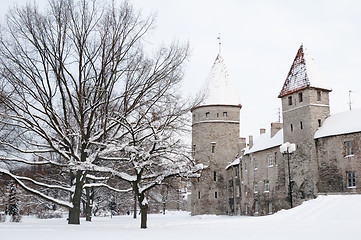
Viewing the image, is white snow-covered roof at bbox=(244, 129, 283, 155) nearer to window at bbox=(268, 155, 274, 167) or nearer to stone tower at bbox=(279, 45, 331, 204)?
window at bbox=(268, 155, 274, 167)

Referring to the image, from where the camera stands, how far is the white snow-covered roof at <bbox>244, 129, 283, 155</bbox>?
35.6m

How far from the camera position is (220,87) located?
47.2 m

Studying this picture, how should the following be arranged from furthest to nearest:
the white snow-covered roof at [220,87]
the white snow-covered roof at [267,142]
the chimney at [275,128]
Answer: the white snow-covered roof at [220,87] → the chimney at [275,128] → the white snow-covered roof at [267,142]

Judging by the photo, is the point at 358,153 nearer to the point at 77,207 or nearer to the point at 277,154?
the point at 277,154

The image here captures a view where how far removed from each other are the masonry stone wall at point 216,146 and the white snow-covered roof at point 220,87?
→ 2.64 ft

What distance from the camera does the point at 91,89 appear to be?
1777cm

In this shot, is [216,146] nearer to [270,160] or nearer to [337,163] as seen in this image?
[270,160]

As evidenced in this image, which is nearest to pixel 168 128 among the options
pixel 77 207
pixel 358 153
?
pixel 77 207

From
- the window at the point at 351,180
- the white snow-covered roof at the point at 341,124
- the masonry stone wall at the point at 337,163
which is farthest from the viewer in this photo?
the white snow-covered roof at the point at 341,124

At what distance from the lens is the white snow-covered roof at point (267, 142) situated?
117 feet

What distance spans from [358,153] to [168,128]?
16.8m

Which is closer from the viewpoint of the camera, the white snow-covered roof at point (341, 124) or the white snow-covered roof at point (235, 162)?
the white snow-covered roof at point (341, 124)

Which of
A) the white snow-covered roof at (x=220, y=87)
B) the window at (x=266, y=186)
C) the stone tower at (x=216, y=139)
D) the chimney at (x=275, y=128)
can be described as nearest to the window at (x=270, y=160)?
the window at (x=266, y=186)

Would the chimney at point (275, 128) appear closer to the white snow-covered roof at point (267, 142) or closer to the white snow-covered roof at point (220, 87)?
the white snow-covered roof at point (267, 142)
